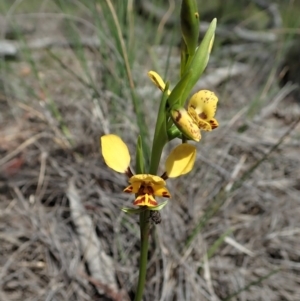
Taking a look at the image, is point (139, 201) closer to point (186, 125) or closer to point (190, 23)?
point (186, 125)

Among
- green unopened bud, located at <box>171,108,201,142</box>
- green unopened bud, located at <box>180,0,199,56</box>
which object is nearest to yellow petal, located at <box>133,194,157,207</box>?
green unopened bud, located at <box>171,108,201,142</box>

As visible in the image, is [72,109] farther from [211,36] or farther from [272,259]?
[211,36]

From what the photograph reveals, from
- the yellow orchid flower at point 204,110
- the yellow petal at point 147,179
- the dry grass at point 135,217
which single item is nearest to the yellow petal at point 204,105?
the yellow orchid flower at point 204,110

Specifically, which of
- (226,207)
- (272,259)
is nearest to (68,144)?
(226,207)

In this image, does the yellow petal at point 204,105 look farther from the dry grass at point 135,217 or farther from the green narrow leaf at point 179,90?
the dry grass at point 135,217

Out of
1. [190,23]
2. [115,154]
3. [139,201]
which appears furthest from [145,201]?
[190,23]
